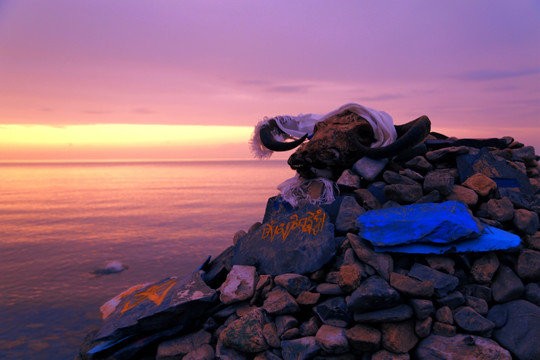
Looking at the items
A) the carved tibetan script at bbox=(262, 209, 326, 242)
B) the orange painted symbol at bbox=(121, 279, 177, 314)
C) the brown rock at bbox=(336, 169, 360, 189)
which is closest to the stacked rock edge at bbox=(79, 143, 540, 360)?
the carved tibetan script at bbox=(262, 209, 326, 242)

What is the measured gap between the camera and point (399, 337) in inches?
148

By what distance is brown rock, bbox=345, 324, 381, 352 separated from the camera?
3793mm

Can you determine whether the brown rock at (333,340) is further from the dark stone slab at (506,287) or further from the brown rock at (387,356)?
the dark stone slab at (506,287)

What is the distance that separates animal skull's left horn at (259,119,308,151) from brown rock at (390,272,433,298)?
360 cm

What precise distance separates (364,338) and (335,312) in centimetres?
40

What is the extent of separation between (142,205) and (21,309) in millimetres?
Result: 15320

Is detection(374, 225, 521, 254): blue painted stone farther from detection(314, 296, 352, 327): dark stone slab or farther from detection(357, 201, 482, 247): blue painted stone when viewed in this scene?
detection(314, 296, 352, 327): dark stone slab

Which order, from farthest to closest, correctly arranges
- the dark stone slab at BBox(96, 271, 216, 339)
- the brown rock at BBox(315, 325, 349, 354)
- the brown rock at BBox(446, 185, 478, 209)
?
the brown rock at BBox(446, 185, 478, 209)
the dark stone slab at BBox(96, 271, 216, 339)
the brown rock at BBox(315, 325, 349, 354)

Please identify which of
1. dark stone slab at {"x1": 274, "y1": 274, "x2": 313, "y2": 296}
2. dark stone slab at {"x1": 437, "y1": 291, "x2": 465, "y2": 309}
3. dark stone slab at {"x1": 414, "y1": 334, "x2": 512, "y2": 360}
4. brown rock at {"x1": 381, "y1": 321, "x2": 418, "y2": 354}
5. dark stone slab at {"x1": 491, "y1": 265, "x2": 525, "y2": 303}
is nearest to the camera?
dark stone slab at {"x1": 414, "y1": 334, "x2": 512, "y2": 360}

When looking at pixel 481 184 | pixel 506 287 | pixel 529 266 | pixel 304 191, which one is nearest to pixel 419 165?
pixel 481 184

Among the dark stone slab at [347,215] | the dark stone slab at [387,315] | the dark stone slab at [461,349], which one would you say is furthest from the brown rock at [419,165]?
the dark stone slab at [461,349]

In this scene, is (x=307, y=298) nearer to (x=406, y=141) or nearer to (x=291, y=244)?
(x=291, y=244)

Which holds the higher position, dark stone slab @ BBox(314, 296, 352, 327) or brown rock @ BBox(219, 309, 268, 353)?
dark stone slab @ BBox(314, 296, 352, 327)

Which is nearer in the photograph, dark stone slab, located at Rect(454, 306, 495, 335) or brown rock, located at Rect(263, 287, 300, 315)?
dark stone slab, located at Rect(454, 306, 495, 335)
